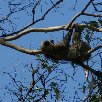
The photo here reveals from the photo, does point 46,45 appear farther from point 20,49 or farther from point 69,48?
point 20,49

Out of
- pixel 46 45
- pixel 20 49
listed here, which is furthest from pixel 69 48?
pixel 20 49

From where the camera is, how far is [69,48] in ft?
20.3

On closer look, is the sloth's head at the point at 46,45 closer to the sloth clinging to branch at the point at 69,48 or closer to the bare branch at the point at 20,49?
the sloth clinging to branch at the point at 69,48

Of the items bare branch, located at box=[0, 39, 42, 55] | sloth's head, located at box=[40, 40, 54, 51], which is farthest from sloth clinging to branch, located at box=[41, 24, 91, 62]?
bare branch, located at box=[0, 39, 42, 55]

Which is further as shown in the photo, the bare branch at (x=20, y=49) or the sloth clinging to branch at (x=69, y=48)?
the sloth clinging to branch at (x=69, y=48)

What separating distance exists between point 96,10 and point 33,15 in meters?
0.92

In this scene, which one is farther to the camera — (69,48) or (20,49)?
(69,48)

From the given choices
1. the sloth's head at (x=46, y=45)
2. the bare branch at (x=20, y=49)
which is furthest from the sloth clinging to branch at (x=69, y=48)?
the bare branch at (x=20, y=49)

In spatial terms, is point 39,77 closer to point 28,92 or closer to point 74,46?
point 28,92

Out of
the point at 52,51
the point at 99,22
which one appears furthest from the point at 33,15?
the point at 99,22

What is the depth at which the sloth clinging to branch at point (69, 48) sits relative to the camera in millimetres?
5926

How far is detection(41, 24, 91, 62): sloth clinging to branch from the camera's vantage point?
19.4 feet

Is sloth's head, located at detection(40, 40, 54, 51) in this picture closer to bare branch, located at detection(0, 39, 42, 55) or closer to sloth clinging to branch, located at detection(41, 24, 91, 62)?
sloth clinging to branch, located at detection(41, 24, 91, 62)

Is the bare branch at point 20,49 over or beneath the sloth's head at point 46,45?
Answer: beneath
